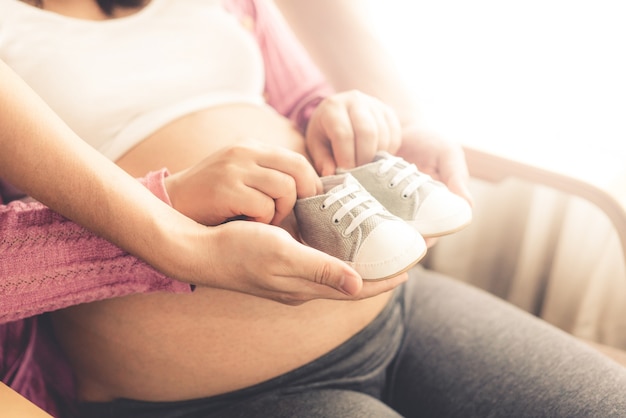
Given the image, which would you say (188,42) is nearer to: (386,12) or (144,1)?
(144,1)

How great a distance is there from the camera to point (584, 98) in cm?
112

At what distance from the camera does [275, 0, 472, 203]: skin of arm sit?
3.31 ft

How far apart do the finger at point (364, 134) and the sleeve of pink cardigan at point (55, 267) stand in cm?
32

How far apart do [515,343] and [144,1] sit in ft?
2.64

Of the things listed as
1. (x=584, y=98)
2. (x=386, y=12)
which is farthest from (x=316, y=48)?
(x=584, y=98)

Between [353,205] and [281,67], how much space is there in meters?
0.50

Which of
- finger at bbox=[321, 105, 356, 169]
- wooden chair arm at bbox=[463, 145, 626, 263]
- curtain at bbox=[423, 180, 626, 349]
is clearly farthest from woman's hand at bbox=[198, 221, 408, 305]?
curtain at bbox=[423, 180, 626, 349]

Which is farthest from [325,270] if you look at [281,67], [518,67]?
[518,67]

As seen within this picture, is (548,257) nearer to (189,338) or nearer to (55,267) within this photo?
(189,338)

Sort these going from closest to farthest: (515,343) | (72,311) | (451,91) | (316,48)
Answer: (72,311)
(515,343)
(316,48)
(451,91)

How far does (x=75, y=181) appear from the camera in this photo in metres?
0.52

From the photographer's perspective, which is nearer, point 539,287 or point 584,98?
point 584,98

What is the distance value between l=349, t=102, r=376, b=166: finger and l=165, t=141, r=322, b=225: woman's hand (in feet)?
0.50

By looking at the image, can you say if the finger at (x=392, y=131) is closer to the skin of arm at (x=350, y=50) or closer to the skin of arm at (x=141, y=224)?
the skin of arm at (x=350, y=50)
